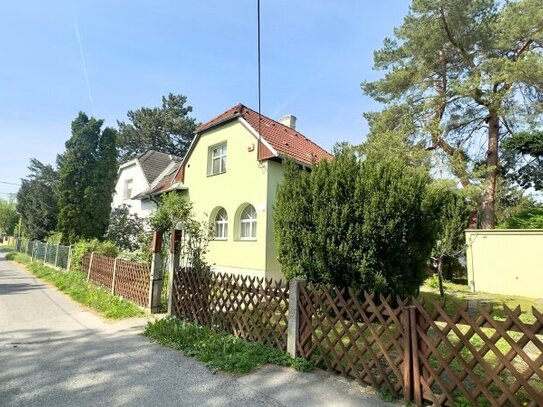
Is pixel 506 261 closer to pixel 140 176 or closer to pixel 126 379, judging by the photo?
pixel 126 379

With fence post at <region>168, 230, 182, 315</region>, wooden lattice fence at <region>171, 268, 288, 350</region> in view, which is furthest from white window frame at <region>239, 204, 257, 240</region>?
wooden lattice fence at <region>171, 268, 288, 350</region>

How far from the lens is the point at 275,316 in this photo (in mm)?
5148

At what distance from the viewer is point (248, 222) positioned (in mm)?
13766

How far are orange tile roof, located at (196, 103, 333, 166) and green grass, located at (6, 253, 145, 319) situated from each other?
23.1 feet

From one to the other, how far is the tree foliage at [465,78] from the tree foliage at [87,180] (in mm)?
15819

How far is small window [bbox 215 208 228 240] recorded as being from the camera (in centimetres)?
1470

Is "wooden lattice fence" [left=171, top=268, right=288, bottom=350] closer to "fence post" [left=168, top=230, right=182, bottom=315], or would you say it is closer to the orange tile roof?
"fence post" [left=168, top=230, right=182, bottom=315]

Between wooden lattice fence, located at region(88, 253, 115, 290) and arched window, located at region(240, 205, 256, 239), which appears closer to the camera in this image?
wooden lattice fence, located at region(88, 253, 115, 290)

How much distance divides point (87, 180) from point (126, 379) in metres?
17.1

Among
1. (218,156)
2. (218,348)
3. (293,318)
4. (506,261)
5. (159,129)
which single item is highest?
(159,129)

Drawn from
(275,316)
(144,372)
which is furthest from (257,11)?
(144,372)

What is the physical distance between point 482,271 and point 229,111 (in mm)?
13273

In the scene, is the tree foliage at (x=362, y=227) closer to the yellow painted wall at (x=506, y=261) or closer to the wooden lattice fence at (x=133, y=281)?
the wooden lattice fence at (x=133, y=281)

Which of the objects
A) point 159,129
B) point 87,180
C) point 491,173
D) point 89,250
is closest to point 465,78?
point 491,173
